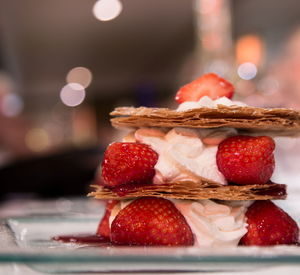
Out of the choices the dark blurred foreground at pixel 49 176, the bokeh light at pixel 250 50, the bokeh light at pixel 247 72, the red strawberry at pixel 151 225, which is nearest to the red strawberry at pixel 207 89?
the red strawberry at pixel 151 225

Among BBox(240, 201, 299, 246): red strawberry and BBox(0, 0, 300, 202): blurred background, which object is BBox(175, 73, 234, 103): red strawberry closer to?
BBox(240, 201, 299, 246): red strawberry

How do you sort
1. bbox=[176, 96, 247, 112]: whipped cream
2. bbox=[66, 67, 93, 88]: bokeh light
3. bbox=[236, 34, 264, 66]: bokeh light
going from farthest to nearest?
1. bbox=[66, 67, 93, 88]: bokeh light
2. bbox=[236, 34, 264, 66]: bokeh light
3. bbox=[176, 96, 247, 112]: whipped cream

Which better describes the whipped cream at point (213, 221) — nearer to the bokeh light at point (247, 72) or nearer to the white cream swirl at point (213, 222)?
the white cream swirl at point (213, 222)

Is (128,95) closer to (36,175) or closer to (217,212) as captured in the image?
(36,175)

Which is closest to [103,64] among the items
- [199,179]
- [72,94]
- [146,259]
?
[72,94]

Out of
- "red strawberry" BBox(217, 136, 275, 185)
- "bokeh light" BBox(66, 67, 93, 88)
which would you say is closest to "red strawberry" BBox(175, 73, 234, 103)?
"red strawberry" BBox(217, 136, 275, 185)

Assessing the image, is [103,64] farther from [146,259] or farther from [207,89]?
[146,259]
